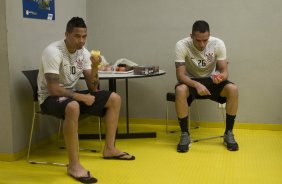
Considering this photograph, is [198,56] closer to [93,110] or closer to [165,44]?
[165,44]

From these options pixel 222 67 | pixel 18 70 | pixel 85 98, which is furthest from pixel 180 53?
pixel 18 70

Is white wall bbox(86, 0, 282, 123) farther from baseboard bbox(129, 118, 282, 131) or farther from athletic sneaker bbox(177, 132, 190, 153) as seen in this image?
athletic sneaker bbox(177, 132, 190, 153)

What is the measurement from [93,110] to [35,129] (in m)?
0.82

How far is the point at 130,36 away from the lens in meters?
4.55

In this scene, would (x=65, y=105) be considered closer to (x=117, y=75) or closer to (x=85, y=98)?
(x=85, y=98)

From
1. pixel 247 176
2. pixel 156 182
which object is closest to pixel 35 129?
pixel 156 182

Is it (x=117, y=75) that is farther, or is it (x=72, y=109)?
(x=117, y=75)

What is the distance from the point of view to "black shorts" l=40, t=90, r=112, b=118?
289 centimetres

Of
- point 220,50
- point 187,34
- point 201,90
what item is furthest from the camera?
point 187,34

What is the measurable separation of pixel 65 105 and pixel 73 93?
17cm

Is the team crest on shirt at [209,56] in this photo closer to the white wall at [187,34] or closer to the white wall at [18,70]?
the white wall at [187,34]

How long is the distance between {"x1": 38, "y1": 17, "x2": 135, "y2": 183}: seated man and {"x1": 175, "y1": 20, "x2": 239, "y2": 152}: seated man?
670mm

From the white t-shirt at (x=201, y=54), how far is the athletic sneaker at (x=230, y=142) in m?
0.69

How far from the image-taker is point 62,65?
10.2 ft
